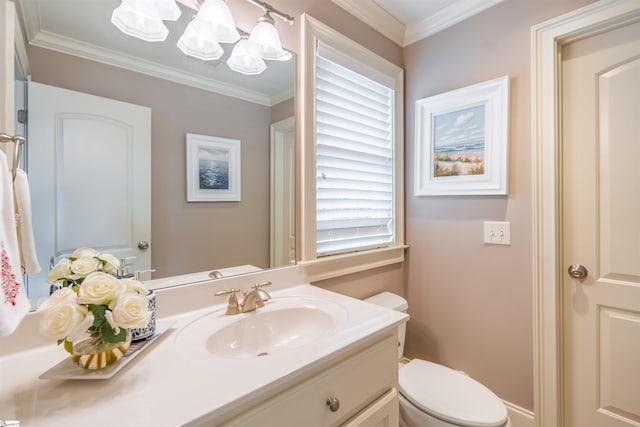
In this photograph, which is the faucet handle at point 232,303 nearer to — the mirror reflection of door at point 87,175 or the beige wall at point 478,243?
the mirror reflection of door at point 87,175

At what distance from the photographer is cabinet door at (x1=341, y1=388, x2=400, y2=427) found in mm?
808

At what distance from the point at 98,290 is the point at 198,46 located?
3.06 feet

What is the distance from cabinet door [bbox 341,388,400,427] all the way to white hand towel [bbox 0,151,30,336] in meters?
0.78

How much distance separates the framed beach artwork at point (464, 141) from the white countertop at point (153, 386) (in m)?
1.16

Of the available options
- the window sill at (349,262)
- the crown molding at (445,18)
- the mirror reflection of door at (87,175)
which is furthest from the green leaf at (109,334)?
the crown molding at (445,18)

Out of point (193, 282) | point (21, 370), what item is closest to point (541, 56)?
point (193, 282)

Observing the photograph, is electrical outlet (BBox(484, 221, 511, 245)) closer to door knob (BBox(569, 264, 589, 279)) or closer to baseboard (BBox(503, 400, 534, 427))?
door knob (BBox(569, 264, 589, 279))

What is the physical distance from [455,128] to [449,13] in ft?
2.13

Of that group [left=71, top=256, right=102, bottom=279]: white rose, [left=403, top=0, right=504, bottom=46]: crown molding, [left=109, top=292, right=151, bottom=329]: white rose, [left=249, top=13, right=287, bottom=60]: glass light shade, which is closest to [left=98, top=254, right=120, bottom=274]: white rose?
[left=71, top=256, right=102, bottom=279]: white rose

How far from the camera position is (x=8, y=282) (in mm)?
523

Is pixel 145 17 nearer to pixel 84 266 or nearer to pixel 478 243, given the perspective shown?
pixel 84 266

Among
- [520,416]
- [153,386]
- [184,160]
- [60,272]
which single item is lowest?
[520,416]

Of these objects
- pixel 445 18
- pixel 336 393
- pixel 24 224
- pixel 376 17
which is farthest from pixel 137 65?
pixel 445 18

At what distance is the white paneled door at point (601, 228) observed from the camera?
1.20m
